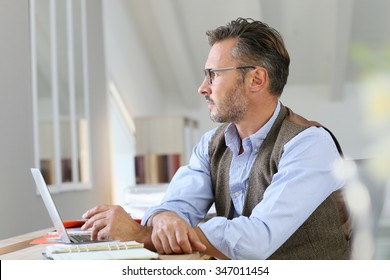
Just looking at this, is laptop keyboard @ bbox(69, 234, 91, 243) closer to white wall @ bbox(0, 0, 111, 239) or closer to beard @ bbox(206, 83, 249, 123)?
beard @ bbox(206, 83, 249, 123)

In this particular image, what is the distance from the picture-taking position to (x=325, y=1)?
6.41 meters

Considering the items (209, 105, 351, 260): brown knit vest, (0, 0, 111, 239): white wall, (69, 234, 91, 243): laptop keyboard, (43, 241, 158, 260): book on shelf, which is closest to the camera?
(43, 241, 158, 260): book on shelf

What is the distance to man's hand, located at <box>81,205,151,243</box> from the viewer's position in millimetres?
1228

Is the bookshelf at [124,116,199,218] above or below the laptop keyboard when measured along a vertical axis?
below

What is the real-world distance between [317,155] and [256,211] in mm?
182

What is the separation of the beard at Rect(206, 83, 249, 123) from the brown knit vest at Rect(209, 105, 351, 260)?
0.26ft

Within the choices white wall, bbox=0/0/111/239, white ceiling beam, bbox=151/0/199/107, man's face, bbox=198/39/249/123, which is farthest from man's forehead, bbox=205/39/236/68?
white ceiling beam, bbox=151/0/199/107

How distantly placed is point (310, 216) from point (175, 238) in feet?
1.12

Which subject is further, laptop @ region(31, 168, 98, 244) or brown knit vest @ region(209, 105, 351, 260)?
brown knit vest @ region(209, 105, 351, 260)

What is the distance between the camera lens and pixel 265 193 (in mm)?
1316

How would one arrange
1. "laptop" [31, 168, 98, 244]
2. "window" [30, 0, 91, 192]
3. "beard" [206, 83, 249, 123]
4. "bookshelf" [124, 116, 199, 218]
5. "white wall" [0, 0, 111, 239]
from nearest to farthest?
1. "laptop" [31, 168, 98, 244]
2. "beard" [206, 83, 249, 123]
3. "white wall" [0, 0, 111, 239]
4. "window" [30, 0, 91, 192]
5. "bookshelf" [124, 116, 199, 218]

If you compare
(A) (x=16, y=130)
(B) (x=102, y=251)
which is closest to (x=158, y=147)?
(A) (x=16, y=130)

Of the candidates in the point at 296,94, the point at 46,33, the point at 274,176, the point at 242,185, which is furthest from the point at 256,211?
the point at 296,94
